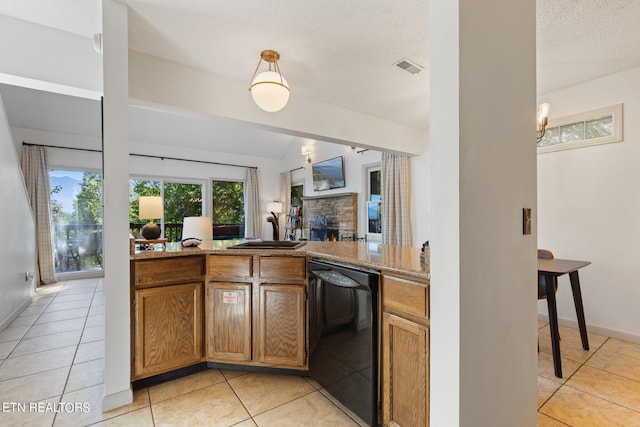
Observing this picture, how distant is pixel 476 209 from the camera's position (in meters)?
0.98

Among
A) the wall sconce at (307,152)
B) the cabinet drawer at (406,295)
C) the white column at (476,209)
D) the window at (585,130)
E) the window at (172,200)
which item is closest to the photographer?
the white column at (476,209)

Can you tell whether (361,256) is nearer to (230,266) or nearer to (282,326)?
(282,326)

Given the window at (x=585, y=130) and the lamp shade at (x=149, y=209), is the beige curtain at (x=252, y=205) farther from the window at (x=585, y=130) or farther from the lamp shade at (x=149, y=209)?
the window at (x=585, y=130)

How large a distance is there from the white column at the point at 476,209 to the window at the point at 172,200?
637cm

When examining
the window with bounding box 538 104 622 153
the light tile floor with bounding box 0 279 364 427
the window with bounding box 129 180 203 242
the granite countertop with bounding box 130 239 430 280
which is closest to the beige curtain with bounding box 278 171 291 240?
the window with bounding box 129 180 203 242

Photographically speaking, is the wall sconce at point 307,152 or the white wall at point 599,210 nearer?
the white wall at point 599,210

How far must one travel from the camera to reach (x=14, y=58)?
2.19 m

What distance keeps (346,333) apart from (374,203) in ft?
12.8

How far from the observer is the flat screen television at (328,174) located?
5809mm

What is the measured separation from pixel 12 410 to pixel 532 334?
9.67 feet

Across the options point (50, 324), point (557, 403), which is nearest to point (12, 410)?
point (50, 324)

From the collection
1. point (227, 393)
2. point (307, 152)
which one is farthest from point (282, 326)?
point (307, 152)

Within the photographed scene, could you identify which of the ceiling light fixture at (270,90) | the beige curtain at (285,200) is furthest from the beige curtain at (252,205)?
the ceiling light fixture at (270,90)

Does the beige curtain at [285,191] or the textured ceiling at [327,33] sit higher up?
the textured ceiling at [327,33]
